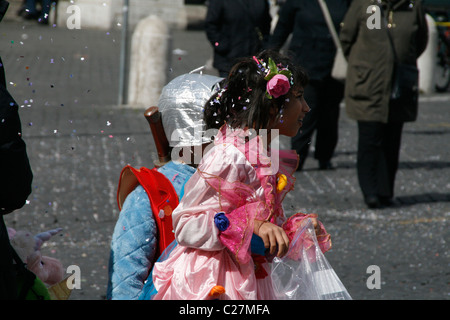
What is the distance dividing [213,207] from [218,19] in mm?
6040

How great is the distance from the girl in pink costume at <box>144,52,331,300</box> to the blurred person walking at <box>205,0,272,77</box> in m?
5.59

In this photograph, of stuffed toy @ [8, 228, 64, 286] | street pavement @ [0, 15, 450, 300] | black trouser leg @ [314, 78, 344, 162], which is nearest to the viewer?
stuffed toy @ [8, 228, 64, 286]

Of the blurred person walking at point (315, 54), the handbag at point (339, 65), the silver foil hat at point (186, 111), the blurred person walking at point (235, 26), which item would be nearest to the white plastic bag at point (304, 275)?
the silver foil hat at point (186, 111)

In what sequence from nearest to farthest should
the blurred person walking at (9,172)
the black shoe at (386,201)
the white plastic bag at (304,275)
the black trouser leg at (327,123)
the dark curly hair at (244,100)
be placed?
1. the blurred person walking at (9,172)
2. the white plastic bag at (304,275)
3. the dark curly hair at (244,100)
4. the black shoe at (386,201)
5. the black trouser leg at (327,123)

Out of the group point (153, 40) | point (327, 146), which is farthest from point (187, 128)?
point (153, 40)

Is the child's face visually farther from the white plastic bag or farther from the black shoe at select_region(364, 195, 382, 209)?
the black shoe at select_region(364, 195, 382, 209)

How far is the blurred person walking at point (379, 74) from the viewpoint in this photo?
6.07m

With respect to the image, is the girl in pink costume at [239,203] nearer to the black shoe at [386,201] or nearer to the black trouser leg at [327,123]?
the black shoe at [386,201]

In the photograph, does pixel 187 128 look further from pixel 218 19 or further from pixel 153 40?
pixel 153 40

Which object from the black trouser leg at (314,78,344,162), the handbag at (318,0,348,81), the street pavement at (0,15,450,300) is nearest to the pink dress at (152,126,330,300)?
the street pavement at (0,15,450,300)

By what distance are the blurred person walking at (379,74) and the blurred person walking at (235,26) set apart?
1.82 metres

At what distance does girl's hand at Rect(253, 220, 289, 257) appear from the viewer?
2119mm

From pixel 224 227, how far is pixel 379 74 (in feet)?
13.9

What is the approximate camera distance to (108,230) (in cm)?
559
